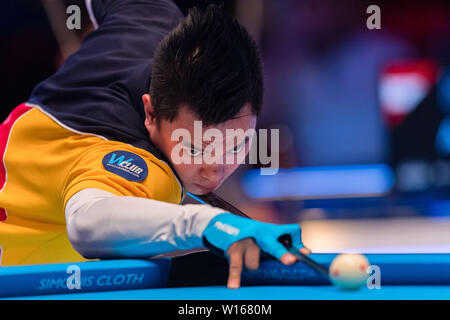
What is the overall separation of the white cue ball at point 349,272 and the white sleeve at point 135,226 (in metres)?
0.39

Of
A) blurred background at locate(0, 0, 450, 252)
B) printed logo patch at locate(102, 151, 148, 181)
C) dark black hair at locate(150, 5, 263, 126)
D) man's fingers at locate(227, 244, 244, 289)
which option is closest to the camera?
man's fingers at locate(227, 244, 244, 289)

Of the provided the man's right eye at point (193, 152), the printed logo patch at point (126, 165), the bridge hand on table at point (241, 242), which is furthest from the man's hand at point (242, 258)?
the man's right eye at point (193, 152)

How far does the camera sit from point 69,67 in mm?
2908

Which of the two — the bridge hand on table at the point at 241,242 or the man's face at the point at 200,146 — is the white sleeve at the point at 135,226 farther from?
the man's face at the point at 200,146

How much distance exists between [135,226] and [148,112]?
0.74 meters

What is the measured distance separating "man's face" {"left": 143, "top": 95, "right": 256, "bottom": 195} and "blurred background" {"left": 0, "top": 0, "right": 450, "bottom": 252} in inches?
218

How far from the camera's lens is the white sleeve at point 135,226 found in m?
1.87

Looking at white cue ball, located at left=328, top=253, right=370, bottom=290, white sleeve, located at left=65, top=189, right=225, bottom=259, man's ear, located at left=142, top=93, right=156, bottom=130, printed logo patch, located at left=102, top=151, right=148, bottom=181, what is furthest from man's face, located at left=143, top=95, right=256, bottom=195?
white cue ball, located at left=328, top=253, right=370, bottom=290

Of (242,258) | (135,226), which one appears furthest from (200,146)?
(242,258)

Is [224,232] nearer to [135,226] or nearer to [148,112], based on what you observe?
[135,226]

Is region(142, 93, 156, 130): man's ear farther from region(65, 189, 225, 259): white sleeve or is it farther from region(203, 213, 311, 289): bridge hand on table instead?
region(203, 213, 311, 289): bridge hand on table

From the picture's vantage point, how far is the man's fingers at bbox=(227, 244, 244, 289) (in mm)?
1768
